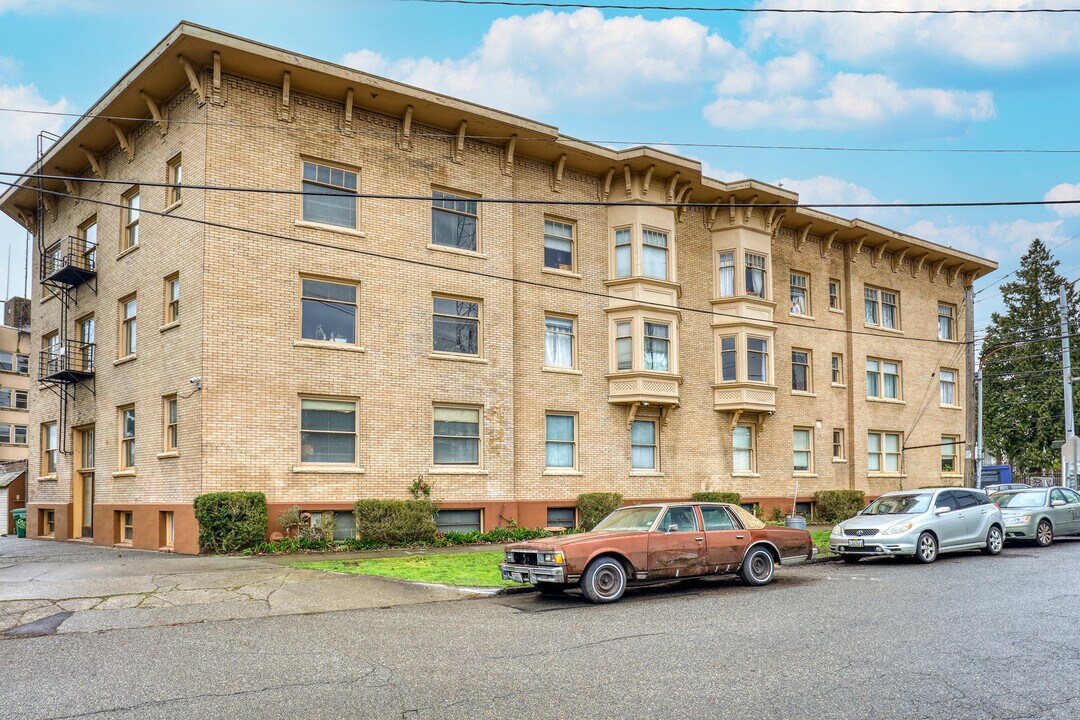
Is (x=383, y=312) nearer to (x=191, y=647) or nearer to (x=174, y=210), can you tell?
(x=174, y=210)

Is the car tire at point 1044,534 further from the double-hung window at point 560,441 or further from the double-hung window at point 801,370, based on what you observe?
the double-hung window at point 560,441

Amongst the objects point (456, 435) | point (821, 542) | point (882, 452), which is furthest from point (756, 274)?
point (456, 435)

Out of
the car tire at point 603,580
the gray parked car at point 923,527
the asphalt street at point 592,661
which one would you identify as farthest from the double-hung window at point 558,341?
the asphalt street at point 592,661

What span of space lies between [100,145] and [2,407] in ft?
124

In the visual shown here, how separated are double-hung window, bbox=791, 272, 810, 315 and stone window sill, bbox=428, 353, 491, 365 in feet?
45.1

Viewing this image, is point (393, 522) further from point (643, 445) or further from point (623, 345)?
point (623, 345)

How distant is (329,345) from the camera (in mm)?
21406

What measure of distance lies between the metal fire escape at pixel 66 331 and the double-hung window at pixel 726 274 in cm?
1921

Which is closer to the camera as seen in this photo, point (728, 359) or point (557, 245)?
point (557, 245)

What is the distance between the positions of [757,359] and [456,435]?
11486mm

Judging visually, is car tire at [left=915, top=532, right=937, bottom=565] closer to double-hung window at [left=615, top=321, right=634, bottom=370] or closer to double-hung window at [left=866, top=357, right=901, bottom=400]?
double-hung window at [left=615, top=321, right=634, bottom=370]

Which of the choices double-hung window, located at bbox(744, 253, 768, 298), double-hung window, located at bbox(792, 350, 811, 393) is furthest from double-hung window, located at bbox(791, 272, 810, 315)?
double-hung window, located at bbox(744, 253, 768, 298)

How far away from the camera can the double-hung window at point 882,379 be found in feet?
113

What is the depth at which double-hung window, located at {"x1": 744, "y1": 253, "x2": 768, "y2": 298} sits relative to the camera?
29.5 meters
